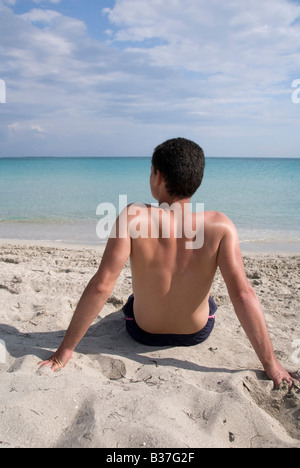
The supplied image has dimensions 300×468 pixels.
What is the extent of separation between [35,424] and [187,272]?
1.06m

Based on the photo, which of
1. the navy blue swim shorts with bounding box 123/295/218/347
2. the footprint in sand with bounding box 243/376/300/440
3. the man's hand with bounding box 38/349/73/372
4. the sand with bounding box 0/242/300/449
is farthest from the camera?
the navy blue swim shorts with bounding box 123/295/218/347

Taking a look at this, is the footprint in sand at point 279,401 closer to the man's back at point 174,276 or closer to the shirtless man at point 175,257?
the shirtless man at point 175,257

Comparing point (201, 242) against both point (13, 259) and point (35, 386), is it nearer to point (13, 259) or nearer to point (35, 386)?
point (35, 386)

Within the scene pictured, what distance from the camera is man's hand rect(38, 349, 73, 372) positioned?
7.02 feet

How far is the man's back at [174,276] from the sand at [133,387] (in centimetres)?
29

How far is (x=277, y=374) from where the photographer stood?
211 cm

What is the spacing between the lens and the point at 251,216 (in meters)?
9.11

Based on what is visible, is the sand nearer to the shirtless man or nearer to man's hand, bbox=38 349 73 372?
man's hand, bbox=38 349 73 372

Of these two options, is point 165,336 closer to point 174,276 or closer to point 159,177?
point 174,276

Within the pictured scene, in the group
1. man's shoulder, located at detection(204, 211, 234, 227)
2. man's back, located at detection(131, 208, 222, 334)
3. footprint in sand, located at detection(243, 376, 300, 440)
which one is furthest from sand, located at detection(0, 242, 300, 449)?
man's shoulder, located at detection(204, 211, 234, 227)

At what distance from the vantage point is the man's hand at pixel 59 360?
2.14m

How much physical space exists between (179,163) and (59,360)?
50.6 inches

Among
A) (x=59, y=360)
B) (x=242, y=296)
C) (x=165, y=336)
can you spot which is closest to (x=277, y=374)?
(x=242, y=296)
